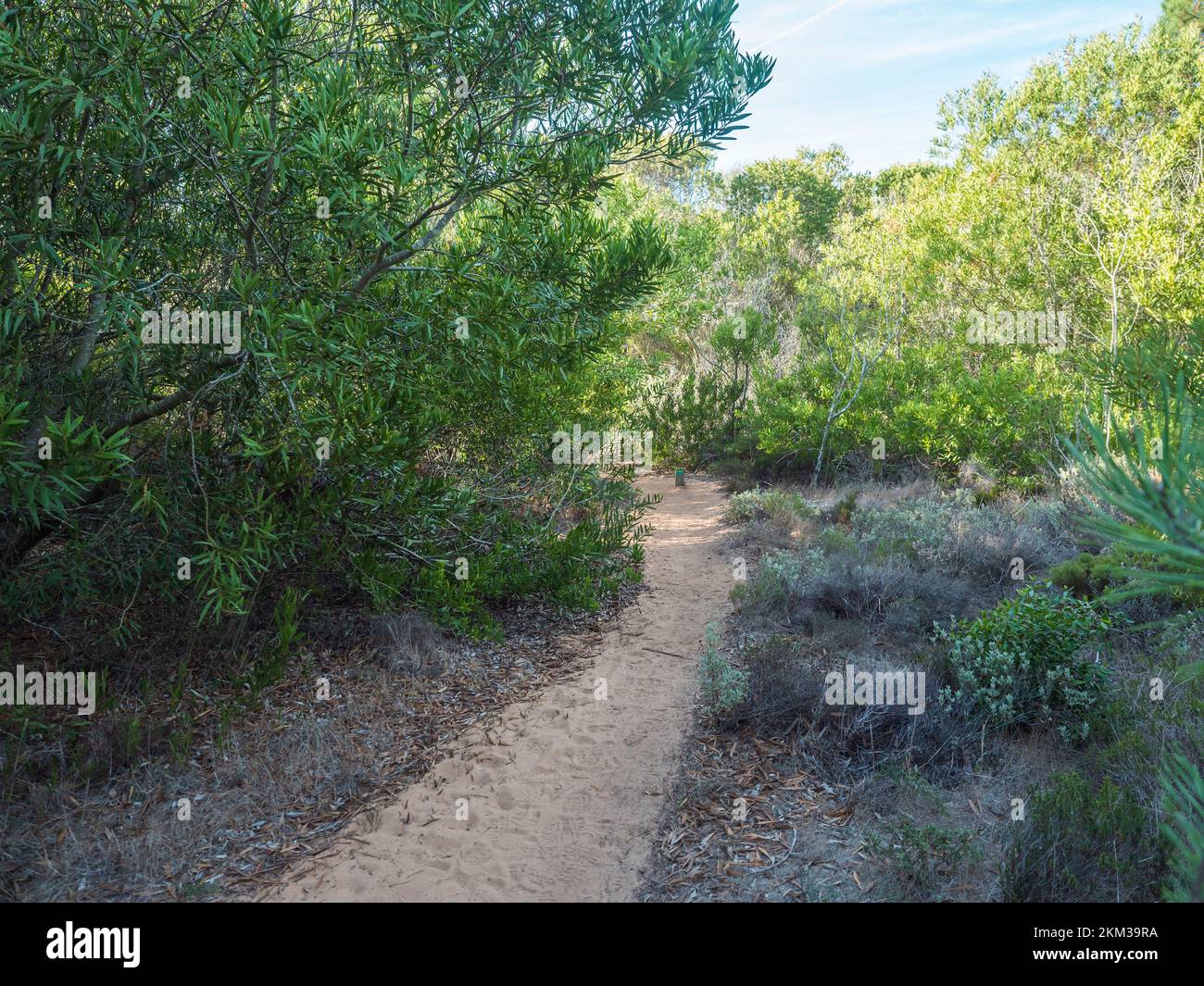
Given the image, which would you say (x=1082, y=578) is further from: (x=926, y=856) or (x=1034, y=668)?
(x=926, y=856)

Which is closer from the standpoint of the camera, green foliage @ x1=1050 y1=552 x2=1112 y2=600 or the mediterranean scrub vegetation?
the mediterranean scrub vegetation

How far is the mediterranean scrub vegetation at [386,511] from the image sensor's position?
11.1 feet

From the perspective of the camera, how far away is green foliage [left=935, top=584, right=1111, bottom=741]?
15.1 ft

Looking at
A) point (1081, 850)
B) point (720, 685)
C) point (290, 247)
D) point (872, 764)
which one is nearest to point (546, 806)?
point (720, 685)

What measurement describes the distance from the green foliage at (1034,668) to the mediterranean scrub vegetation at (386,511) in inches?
1.1

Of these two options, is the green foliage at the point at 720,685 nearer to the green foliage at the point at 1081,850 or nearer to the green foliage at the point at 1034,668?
the green foliage at the point at 1034,668

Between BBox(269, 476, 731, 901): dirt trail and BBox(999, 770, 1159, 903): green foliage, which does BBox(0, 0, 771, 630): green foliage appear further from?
BBox(999, 770, 1159, 903): green foliage

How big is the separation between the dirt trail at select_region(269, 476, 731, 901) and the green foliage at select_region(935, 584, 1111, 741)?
1901 millimetres

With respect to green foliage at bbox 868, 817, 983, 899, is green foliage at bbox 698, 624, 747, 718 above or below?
above

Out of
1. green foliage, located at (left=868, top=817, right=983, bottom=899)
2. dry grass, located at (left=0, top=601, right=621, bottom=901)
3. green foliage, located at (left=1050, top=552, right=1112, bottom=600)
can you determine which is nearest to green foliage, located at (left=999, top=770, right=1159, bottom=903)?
green foliage, located at (left=868, top=817, right=983, bottom=899)

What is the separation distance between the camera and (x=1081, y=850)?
3234 mm

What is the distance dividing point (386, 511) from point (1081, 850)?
160 inches
